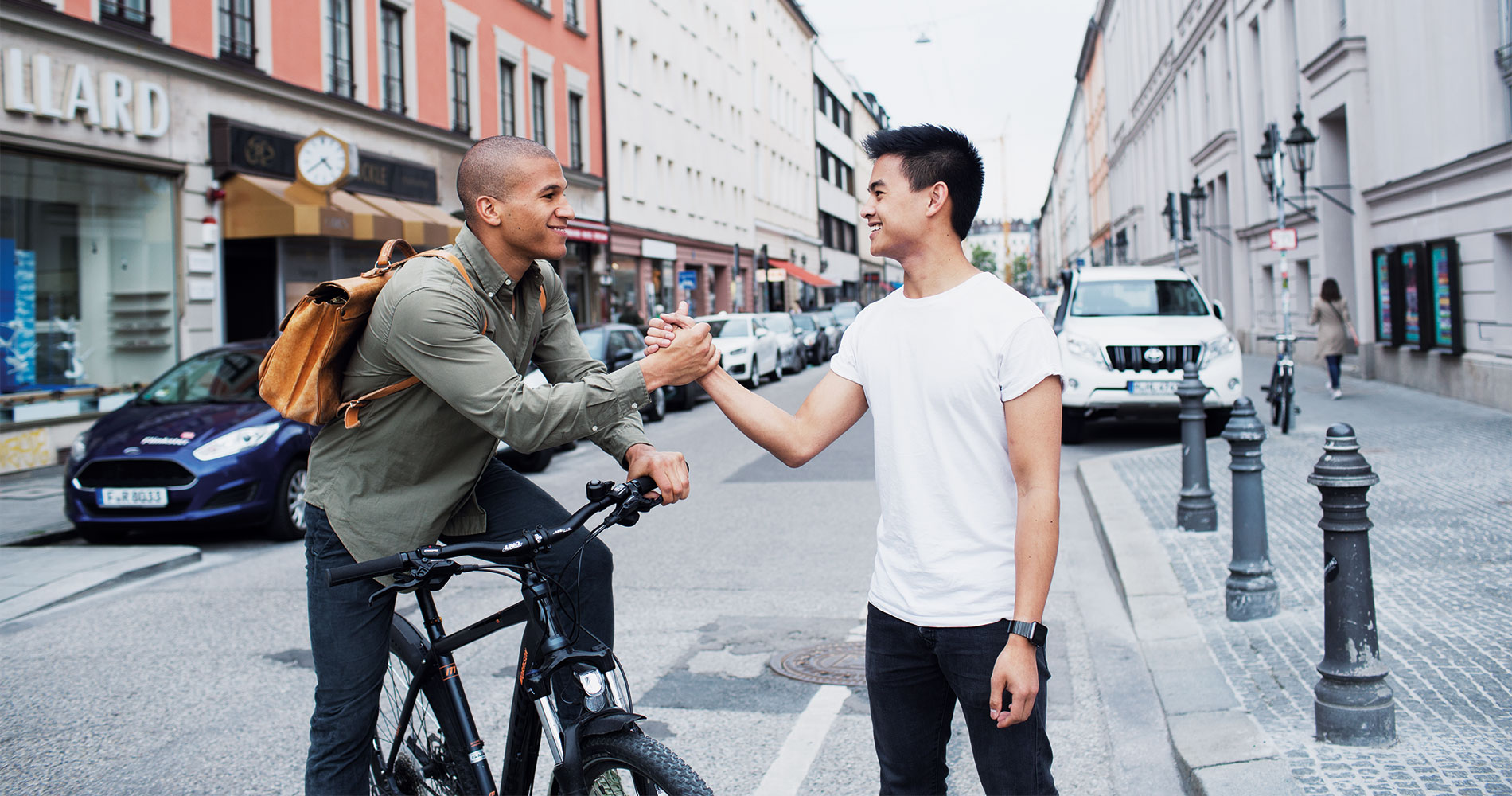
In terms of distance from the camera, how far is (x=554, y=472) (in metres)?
13.3

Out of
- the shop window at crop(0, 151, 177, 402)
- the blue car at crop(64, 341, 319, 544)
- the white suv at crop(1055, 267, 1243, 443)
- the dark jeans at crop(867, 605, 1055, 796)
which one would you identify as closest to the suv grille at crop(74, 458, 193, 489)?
the blue car at crop(64, 341, 319, 544)

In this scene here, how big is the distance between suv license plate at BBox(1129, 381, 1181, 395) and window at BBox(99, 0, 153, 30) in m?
12.7

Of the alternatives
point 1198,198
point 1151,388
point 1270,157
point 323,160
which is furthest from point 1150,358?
point 1198,198

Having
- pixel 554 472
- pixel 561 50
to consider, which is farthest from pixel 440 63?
pixel 554 472

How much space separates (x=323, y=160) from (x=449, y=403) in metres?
16.8

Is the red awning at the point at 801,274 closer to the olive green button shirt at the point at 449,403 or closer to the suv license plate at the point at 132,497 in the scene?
the suv license plate at the point at 132,497

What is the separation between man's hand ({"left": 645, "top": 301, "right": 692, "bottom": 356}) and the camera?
9.36 ft

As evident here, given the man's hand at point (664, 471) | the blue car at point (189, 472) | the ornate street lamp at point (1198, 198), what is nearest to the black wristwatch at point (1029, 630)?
the man's hand at point (664, 471)

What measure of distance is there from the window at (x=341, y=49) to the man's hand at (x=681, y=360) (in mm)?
19229

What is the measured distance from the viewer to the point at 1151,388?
13.0 meters

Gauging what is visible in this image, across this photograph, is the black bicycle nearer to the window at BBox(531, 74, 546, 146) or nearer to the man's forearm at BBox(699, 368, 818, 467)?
the man's forearm at BBox(699, 368, 818, 467)

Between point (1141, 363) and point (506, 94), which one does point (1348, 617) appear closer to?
point (1141, 363)

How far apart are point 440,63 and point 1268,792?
2348 centimetres

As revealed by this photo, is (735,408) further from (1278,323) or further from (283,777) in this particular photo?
(1278,323)
